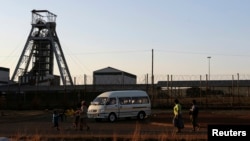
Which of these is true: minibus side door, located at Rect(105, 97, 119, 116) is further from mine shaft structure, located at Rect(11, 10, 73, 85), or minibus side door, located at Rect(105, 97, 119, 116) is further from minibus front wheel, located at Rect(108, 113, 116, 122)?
mine shaft structure, located at Rect(11, 10, 73, 85)

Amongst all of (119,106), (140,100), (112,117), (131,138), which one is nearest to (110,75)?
(140,100)

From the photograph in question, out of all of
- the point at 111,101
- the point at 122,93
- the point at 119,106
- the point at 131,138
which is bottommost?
the point at 131,138

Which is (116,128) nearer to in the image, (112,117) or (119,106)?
(112,117)

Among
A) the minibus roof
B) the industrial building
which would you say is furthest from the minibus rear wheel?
the industrial building

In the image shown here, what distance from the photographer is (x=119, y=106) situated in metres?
33.2

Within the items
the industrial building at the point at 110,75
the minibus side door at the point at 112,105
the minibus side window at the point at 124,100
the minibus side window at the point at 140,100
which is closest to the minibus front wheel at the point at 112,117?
the minibus side door at the point at 112,105

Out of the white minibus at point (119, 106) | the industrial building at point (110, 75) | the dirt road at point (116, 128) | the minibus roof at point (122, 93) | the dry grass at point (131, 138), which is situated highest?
the industrial building at point (110, 75)

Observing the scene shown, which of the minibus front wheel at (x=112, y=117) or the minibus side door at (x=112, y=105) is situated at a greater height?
the minibus side door at (x=112, y=105)

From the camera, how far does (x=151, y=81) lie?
50500 mm

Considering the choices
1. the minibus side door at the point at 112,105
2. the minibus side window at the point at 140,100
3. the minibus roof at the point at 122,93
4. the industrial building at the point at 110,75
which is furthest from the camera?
the industrial building at the point at 110,75

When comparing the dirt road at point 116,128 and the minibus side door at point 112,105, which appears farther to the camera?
the minibus side door at point 112,105

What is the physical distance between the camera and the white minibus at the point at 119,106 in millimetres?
32812

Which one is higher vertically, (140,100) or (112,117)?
(140,100)

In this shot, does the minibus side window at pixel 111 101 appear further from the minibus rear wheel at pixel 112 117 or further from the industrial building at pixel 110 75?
the industrial building at pixel 110 75
